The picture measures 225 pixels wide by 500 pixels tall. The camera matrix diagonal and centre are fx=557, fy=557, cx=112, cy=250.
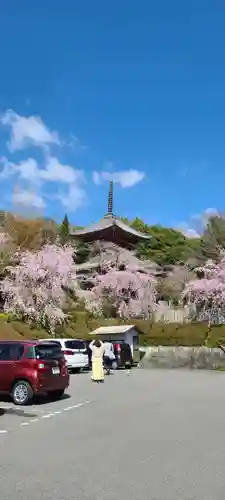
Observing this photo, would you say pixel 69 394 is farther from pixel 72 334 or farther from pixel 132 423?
pixel 72 334

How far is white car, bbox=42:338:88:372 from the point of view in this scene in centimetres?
2467

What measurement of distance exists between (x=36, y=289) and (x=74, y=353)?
17.5 metres

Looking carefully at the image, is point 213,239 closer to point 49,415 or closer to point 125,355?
point 125,355

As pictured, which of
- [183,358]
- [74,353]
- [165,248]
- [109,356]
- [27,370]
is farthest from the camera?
[165,248]

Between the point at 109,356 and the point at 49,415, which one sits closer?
the point at 49,415

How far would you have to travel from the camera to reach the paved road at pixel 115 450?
19.0 feet

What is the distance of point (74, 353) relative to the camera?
24953mm

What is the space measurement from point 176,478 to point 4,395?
1004 centimetres

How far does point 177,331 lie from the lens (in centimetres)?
3925

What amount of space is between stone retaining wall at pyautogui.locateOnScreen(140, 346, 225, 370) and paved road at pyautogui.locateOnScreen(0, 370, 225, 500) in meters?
19.3

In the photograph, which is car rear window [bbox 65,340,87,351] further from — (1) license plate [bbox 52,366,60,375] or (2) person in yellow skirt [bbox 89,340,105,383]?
(1) license plate [bbox 52,366,60,375]

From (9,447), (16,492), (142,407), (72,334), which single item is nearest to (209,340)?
(72,334)

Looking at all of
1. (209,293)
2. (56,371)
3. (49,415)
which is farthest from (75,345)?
(209,293)

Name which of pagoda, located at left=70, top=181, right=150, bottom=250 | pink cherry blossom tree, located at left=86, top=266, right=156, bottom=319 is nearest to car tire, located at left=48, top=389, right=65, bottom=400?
pink cherry blossom tree, located at left=86, top=266, right=156, bottom=319
